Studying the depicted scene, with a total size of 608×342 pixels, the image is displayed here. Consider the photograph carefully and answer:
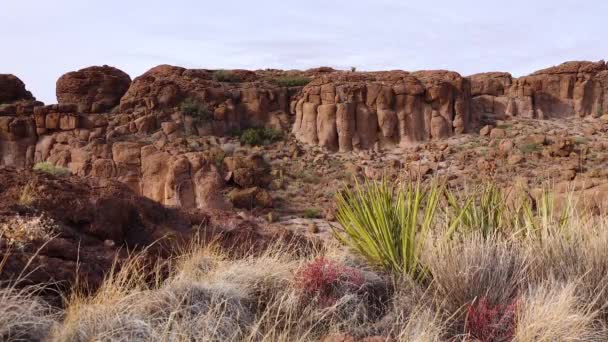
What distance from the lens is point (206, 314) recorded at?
470 centimetres

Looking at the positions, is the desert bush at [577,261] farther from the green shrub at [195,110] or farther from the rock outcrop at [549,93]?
the rock outcrop at [549,93]

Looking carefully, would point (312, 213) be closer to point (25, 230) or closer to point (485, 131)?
point (485, 131)

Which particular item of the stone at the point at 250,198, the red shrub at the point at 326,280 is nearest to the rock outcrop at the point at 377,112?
the stone at the point at 250,198

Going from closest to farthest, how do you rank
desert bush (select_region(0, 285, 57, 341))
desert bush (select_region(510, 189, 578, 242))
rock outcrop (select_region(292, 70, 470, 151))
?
1. desert bush (select_region(0, 285, 57, 341))
2. desert bush (select_region(510, 189, 578, 242))
3. rock outcrop (select_region(292, 70, 470, 151))

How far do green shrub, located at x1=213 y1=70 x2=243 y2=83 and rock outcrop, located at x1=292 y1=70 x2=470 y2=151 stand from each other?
189 inches

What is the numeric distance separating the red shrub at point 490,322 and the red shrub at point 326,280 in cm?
106

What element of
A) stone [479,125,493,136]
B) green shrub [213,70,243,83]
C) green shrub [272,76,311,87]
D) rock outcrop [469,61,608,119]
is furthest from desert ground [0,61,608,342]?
green shrub [213,70,243,83]

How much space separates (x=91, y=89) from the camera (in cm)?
3238

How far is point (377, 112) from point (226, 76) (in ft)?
32.0

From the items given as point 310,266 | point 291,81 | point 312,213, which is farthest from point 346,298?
point 291,81

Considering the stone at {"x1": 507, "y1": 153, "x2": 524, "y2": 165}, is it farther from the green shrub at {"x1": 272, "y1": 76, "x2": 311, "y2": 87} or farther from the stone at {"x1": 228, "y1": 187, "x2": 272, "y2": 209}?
the green shrub at {"x1": 272, "y1": 76, "x2": 311, "y2": 87}

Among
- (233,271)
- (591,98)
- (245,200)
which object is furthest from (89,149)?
(591,98)

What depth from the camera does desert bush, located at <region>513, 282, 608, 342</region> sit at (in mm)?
4418

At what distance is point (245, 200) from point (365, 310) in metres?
19.9
